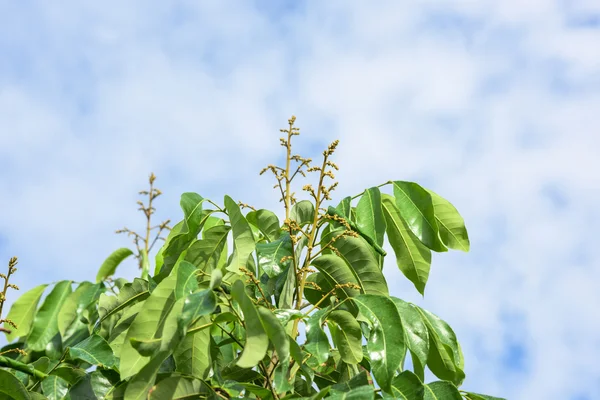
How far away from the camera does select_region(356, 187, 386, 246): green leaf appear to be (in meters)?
2.28

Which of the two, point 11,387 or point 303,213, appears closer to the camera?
point 11,387

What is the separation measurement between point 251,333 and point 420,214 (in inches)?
36.2

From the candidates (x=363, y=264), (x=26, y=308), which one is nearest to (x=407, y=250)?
(x=363, y=264)

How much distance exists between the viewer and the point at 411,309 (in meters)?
2.05

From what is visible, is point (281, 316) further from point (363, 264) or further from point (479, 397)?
point (479, 397)

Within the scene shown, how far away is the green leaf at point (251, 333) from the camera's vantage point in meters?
1.62

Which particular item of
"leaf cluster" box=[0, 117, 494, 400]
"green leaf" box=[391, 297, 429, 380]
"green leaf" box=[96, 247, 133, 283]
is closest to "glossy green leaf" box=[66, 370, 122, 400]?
"leaf cluster" box=[0, 117, 494, 400]

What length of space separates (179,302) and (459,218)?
1083mm

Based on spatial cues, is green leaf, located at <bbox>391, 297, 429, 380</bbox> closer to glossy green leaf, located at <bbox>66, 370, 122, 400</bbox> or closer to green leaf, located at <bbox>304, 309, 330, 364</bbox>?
green leaf, located at <bbox>304, 309, 330, 364</bbox>

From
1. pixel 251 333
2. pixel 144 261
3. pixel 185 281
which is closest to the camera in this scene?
pixel 251 333

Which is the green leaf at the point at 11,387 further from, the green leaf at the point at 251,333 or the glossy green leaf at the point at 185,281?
the green leaf at the point at 251,333

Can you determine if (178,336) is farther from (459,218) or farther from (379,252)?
(459,218)

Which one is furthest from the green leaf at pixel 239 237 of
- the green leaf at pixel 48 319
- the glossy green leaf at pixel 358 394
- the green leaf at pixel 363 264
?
the green leaf at pixel 48 319

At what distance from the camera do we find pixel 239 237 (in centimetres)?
219
